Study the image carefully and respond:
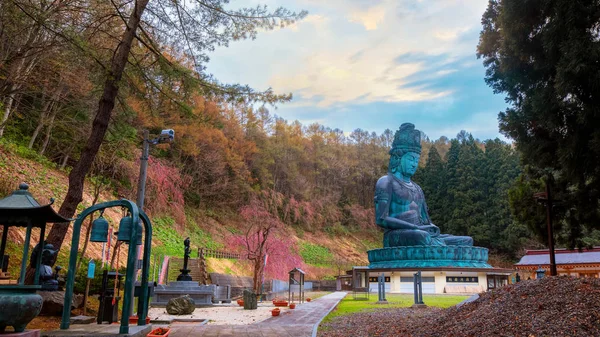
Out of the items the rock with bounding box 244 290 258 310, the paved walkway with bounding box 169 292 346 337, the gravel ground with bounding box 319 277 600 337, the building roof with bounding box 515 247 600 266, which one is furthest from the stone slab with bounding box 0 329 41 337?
the building roof with bounding box 515 247 600 266

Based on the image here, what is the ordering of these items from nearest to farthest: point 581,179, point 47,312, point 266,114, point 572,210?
point 581,179 < point 47,312 < point 572,210 < point 266,114

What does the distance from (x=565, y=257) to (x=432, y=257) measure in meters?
8.31

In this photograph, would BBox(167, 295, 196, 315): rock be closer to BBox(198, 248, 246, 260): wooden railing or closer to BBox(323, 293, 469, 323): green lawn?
BBox(323, 293, 469, 323): green lawn

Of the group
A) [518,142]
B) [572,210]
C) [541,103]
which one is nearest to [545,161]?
[518,142]

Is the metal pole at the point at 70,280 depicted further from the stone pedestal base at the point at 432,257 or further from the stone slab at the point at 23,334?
the stone pedestal base at the point at 432,257

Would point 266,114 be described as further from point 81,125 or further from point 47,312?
point 47,312

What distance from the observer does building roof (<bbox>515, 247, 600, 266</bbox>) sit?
2500cm

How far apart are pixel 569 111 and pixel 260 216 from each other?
24.2 meters

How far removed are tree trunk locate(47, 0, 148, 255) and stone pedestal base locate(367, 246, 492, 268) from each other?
2161 centimetres

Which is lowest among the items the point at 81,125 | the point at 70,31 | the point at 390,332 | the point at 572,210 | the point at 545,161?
the point at 390,332

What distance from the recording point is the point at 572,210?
9.24m

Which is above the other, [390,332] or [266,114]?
[266,114]

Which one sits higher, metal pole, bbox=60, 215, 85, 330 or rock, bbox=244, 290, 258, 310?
metal pole, bbox=60, 215, 85, 330

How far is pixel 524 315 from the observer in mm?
5965
